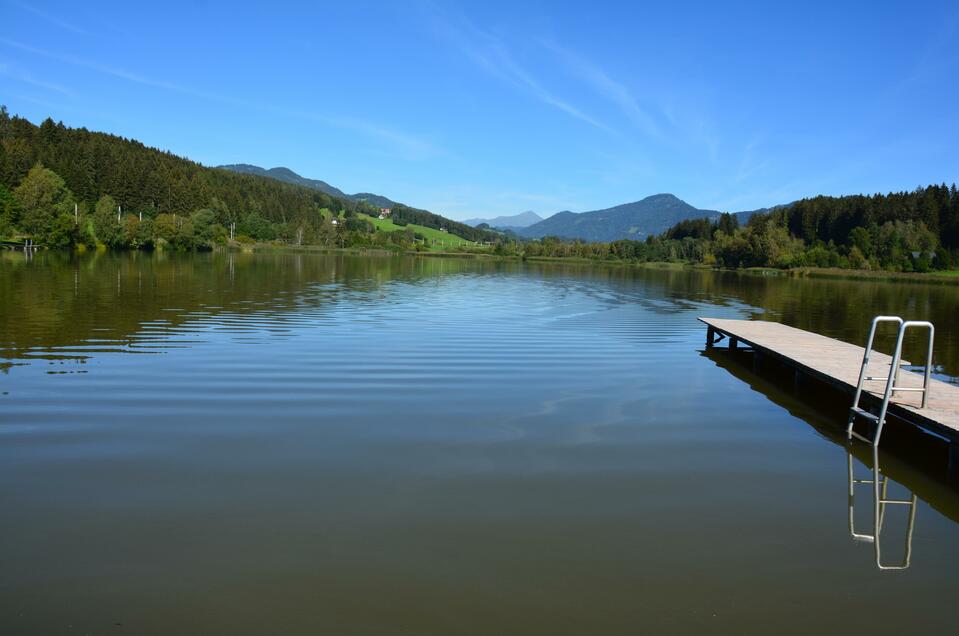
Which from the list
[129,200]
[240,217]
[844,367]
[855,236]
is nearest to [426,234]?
[240,217]

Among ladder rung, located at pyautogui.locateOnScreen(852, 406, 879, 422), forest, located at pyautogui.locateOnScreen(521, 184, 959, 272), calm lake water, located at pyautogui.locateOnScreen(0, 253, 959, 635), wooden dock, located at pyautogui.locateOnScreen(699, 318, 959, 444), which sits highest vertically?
forest, located at pyautogui.locateOnScreen(521, 184, 959, 272)

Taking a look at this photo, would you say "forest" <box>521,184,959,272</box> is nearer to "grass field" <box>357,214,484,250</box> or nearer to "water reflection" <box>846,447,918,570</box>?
"grass field" <box>357,214,484,250</box>

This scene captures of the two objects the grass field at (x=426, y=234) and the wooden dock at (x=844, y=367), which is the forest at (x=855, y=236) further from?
the wooden dock at (x=844, y=367)

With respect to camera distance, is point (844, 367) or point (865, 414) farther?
point (844, 367)

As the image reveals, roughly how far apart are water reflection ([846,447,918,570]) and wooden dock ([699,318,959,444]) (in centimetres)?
76

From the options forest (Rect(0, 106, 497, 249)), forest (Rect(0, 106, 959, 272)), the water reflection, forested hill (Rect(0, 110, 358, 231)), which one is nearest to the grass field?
forest (Rect(0, 106, 959, 272))

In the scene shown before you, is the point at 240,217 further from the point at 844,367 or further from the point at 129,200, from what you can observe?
the point at 844,367

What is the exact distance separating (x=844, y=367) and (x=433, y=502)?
8.53 metres

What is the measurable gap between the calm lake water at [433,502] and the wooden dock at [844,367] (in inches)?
22.5

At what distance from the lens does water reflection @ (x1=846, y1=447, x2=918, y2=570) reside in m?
4.91

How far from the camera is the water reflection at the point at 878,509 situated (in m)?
4.91

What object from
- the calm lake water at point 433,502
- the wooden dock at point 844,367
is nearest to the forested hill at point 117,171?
the calm lake water at point 433,502

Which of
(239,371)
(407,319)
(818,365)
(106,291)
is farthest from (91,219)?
(818,365)

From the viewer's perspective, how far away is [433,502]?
18.1 ft
